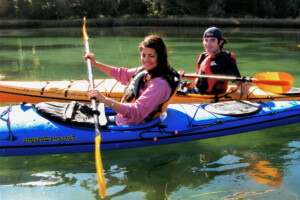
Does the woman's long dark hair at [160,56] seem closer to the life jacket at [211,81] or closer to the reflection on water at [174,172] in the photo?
the reflection on water at [174,172]

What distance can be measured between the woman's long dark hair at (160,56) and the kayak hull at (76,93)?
1.41m

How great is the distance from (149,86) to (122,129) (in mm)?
603

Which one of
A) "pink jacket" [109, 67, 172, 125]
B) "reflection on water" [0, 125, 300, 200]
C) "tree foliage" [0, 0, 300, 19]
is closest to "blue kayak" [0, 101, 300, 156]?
"reflection on water" [0, 125, 300, 200]

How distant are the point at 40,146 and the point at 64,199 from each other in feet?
2.15

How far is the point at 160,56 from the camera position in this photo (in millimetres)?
2711

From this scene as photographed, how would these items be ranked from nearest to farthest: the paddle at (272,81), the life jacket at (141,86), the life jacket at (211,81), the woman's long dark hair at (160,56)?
1. the woman's long dark hair at (160,56)
2. the life jacket at (141,86)
3. the paddle at (272,81)
4. the life jacket at (211,81)

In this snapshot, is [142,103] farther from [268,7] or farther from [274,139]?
[268,7]

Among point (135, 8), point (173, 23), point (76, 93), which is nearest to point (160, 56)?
point (76, 93)

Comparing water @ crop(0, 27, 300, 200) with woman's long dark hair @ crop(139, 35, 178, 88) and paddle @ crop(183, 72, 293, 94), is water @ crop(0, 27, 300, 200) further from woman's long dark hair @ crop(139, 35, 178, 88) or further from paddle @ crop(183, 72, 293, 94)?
woman's long dark hair @ crop(139, 35, 178, 88)

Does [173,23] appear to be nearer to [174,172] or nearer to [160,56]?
[174,172]

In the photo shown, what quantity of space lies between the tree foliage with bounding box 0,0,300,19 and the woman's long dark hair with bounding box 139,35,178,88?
2591 centimetres

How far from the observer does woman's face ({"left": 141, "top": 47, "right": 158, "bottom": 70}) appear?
2.66 m

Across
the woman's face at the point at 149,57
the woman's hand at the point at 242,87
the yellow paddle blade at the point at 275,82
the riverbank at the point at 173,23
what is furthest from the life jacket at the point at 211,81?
the riverbank at the point at 173,23

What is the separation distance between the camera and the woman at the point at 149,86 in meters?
2.66
